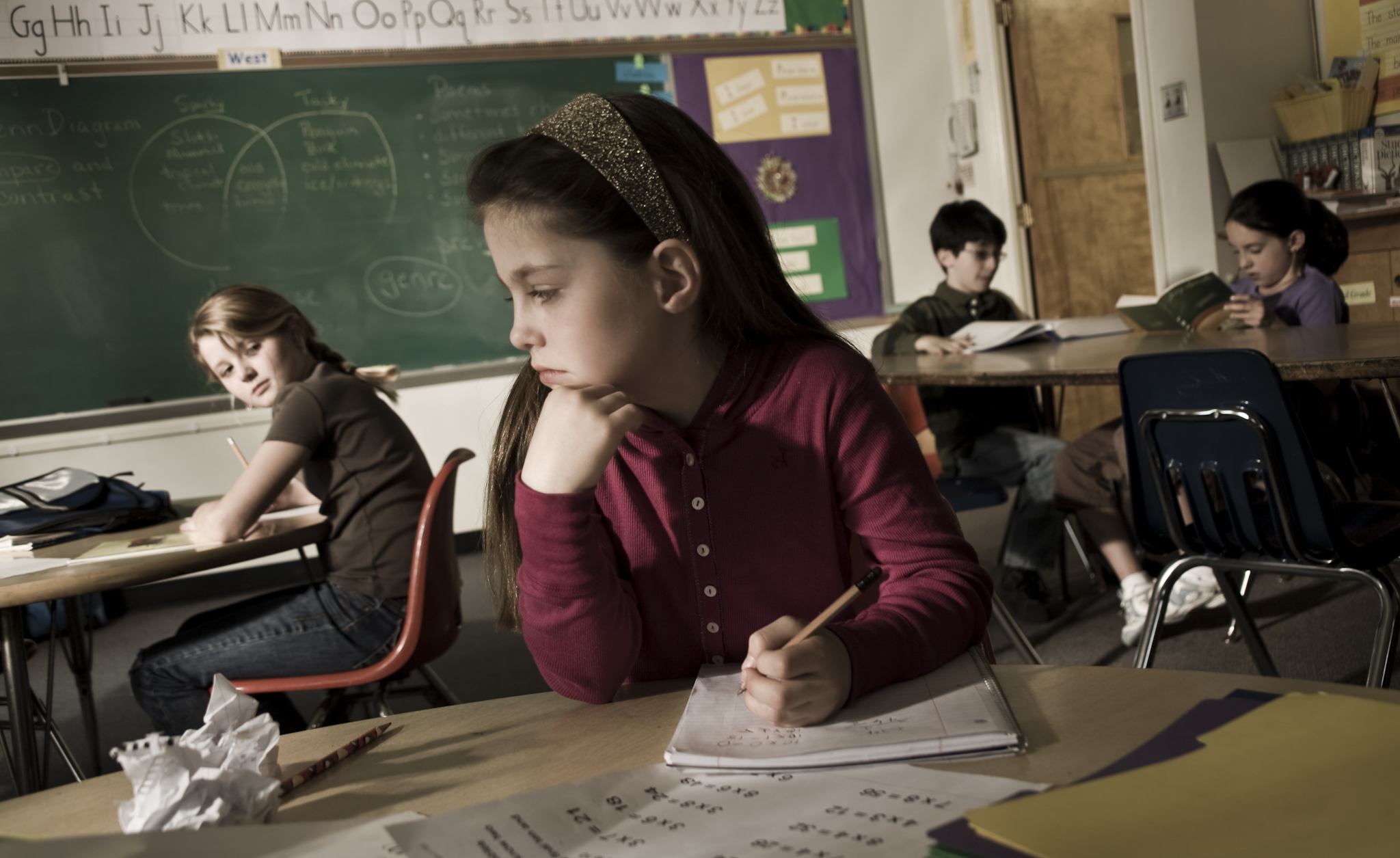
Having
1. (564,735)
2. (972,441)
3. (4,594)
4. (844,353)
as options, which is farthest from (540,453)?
(972,441)

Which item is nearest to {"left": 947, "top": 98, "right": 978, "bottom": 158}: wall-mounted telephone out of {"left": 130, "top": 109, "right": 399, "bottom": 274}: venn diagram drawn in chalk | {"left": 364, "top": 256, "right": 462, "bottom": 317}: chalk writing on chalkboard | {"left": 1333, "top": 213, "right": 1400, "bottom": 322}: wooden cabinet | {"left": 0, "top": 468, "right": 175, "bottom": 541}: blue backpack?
{"left": 1333, "top": 213, "right": 1400, "bottom": 322}: wooden cabinet

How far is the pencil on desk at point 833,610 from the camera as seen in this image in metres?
0.63

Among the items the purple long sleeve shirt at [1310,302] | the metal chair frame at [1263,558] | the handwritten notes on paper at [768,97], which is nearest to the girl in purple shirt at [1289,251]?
the purple long sleeve shirt at [1310,302]

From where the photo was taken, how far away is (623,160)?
0.88 metres

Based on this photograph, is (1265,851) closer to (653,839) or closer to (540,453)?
(653,839)

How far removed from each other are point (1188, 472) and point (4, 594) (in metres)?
Answer: 1.92

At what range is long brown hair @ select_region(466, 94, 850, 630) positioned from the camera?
882 millimetres

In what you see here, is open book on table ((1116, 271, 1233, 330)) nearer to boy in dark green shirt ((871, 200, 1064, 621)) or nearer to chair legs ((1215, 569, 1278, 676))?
boy in dark green shirt ((871, 200, 1064, 621))

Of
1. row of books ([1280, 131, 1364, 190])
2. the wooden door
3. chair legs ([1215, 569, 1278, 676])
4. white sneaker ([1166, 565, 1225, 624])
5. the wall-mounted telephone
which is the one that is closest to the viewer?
chair legs ([1215, 569, 1278, 676])

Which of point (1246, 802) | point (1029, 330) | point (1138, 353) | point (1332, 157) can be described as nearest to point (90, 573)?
point (1246, 802)

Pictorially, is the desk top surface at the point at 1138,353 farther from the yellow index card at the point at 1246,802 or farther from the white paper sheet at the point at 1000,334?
the yellow index card at the point at 1246,802

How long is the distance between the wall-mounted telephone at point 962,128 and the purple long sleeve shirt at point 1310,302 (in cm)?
217

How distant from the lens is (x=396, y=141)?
4.21 m

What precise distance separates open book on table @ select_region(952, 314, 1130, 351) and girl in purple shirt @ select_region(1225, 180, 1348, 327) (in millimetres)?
368
